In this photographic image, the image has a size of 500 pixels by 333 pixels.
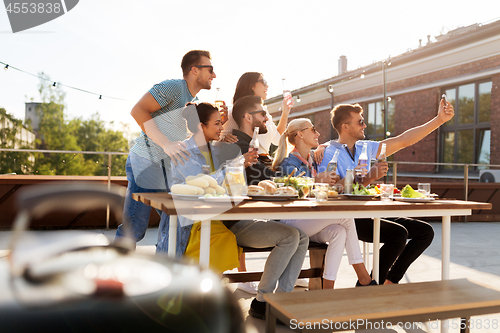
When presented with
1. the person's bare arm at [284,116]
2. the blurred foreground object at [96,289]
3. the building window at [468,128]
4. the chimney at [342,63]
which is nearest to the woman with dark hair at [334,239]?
the person's bare arm at [284,116]

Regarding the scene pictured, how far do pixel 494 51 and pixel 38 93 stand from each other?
97.4ft

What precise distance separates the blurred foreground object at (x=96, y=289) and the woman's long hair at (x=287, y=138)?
1820 mm

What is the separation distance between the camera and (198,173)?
82.4 inches

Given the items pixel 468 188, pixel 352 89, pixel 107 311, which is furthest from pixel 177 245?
pixel 352 89

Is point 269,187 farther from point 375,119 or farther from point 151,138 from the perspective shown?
point 375,119

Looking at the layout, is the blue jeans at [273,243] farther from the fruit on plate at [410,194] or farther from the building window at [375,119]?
the building window at [375,119]

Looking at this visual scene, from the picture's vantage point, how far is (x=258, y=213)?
1.65m

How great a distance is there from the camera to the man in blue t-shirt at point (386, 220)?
2.53 meters

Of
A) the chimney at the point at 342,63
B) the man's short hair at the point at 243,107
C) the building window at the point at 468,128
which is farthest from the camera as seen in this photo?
the chimney at the point at 342,63

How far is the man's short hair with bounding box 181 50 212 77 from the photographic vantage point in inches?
96.9

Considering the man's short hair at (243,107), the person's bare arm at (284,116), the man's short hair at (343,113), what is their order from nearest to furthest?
the man's short hair at (243,107)
the man's short hair at (343,113)
the person's bare arm at (284,116)

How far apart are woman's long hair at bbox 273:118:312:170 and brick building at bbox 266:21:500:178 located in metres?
6.22

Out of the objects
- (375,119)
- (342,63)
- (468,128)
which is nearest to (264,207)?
(468,128)

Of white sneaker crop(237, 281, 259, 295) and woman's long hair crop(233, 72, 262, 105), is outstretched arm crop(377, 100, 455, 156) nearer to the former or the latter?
woman's long hair crop(233, 72, 262, 105)
